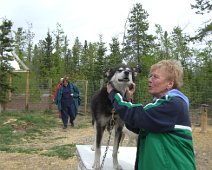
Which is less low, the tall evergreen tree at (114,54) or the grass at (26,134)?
the tall evergreen tree at (114,54)

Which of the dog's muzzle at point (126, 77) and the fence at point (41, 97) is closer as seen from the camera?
the dog's muzzle at point (126, 77)

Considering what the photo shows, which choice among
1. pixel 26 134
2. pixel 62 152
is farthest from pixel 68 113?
pixel 62 152

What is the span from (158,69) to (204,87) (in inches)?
442

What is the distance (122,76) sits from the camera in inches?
133

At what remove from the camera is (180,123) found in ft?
7.65

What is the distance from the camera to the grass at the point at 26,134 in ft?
26.0

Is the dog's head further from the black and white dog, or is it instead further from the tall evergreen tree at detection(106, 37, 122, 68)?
the tall evergreen tree at detection(106, 37, 122, 68)

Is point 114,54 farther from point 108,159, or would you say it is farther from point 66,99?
point 108,159

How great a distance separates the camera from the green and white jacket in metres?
2.28

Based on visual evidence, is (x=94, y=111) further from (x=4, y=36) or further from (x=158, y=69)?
(x=4, y=36)

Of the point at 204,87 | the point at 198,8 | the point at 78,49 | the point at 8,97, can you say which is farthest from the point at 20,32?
the point at 204,87

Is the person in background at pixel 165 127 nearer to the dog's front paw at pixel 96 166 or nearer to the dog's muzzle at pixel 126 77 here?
the dog's muzzle at pixel 126 77

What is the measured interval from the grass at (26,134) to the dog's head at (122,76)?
416cm

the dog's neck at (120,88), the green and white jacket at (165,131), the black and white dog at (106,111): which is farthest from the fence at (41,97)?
the green and white jacket at (165,131)
